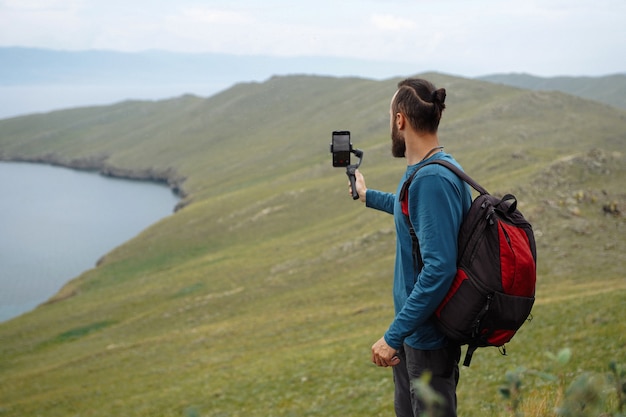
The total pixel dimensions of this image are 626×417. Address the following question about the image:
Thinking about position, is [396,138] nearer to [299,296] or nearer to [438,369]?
[438,369]

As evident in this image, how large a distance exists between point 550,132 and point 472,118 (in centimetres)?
Result: 1332

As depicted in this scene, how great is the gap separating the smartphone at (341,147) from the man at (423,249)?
0.83m

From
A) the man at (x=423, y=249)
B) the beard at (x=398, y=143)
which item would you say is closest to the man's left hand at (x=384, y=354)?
the man at (x=423, y=249)

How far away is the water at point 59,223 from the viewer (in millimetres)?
70188

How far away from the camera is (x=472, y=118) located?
85938 millimetres

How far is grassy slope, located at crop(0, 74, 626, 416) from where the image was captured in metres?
17.2

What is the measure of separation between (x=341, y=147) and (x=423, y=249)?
1.93 metres

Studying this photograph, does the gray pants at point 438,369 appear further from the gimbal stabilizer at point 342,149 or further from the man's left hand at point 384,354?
the gimbal stabilizer at point 342,149

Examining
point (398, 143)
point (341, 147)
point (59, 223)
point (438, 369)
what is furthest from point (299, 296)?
Answer: point (59, 223)

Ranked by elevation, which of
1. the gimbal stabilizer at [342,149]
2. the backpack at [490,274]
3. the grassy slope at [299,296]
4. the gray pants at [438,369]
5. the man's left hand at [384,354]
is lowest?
the grassy slope at [299,296]

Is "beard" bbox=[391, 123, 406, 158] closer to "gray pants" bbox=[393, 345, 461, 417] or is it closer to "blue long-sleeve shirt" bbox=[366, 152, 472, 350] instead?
"blue long-sleeve shirt" bbox=[366, 152, 472, 350]

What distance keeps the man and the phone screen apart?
84cm

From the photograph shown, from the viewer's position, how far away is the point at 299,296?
117 feet

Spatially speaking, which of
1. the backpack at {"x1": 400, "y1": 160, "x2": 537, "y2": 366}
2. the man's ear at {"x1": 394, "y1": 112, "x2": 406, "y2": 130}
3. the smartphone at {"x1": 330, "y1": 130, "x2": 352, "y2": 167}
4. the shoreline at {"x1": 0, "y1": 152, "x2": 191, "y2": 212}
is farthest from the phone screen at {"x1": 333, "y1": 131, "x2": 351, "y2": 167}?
the shoreline at {"x1": 0, "y1": 152, "x2": 191, "y2": 212}
